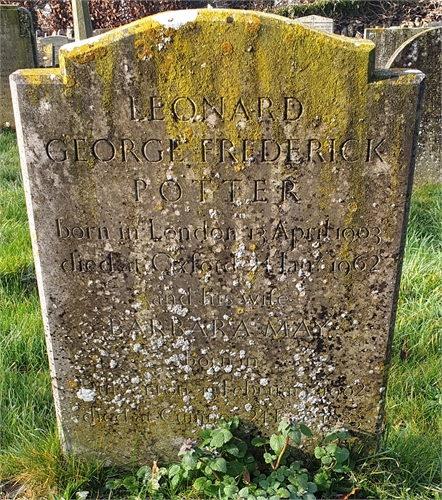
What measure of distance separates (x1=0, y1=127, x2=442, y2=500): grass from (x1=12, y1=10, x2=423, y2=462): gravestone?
18 centimetres

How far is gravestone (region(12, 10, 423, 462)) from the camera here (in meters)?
1.95

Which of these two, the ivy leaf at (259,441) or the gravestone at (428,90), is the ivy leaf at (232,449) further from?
the gravestone at (428,90)

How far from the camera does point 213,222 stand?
2172 mm

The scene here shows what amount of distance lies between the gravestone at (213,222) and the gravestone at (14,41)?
6.83 meters

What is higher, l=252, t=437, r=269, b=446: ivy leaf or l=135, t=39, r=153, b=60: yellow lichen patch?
l=135, t=39, r=153, b=60: yellow lichen patch

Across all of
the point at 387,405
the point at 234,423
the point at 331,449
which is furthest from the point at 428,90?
the point at 234,423

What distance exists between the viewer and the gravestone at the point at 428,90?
561cm

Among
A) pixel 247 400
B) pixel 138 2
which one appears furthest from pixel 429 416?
pixel 138 2

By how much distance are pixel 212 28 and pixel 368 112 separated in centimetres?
67

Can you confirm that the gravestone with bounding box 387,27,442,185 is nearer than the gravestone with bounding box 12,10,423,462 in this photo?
No

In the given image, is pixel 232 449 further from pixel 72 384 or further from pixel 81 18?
pixel 81 18

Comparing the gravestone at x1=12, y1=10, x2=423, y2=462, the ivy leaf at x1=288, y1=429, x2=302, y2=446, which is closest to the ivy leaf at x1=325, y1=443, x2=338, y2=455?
the gravestone at x1=12, y1=10, x2=423, y2=462

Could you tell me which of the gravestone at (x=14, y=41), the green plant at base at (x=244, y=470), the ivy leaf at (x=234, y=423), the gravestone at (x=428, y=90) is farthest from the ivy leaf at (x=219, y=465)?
the gravestone at (x=14, y=41)

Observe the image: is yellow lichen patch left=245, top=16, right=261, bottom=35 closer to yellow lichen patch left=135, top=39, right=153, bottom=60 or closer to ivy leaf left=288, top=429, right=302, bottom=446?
yellow lichen patch left=135, top=39, right=153, bottom=60
